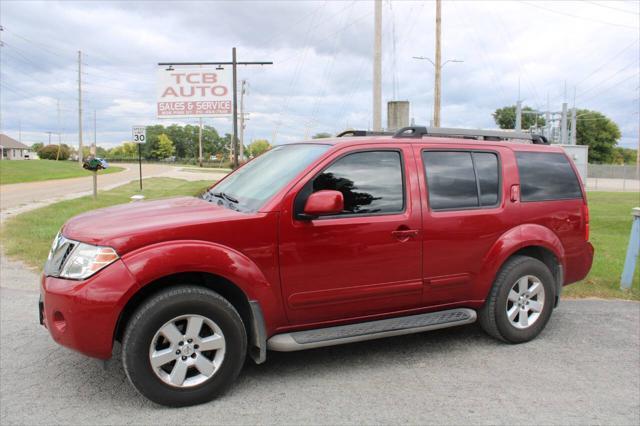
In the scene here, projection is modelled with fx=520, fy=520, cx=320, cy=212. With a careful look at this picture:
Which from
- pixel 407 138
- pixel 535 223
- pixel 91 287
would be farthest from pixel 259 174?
pixel 535 223

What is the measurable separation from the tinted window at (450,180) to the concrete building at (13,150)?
11921 cm

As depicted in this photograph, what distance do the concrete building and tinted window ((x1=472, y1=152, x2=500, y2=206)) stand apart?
119 meters

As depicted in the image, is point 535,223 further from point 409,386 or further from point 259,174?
point 259,174

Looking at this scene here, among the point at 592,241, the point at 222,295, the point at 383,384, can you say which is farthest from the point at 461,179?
the point at 592,241

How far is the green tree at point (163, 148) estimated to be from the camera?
13562cm

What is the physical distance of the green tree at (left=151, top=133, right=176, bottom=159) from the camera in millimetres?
135625

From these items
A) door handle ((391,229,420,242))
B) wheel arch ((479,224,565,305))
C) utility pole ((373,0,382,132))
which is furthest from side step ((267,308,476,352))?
utility pole ((373,0,382,132))

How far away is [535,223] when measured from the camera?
4.71 metres

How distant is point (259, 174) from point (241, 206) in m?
0.59

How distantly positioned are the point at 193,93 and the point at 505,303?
27.0 meters

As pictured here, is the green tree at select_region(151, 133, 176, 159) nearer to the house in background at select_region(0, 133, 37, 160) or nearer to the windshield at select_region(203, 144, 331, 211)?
the house in background at select_region(0, 133, 37, 160)

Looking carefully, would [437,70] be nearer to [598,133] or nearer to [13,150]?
[598,133]

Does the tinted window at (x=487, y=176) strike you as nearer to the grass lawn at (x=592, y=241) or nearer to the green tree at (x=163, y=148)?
the grass lawn at (x=592, y=241)

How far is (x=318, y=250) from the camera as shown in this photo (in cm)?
373
